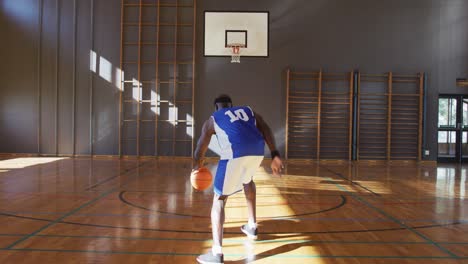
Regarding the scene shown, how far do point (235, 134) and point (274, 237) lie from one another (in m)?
1.22

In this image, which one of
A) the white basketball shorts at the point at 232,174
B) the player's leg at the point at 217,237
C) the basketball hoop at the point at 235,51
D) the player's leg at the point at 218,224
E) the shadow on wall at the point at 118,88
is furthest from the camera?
the shadow on wall at the point at 118,88

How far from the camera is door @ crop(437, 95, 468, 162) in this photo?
537 inches

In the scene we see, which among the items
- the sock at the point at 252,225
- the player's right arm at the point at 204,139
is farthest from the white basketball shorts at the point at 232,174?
the sock at the point at 252,225

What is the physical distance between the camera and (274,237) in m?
4.32

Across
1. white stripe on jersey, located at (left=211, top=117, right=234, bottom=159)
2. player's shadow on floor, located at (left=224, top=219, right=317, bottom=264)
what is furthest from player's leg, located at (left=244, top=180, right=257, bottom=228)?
white stripe on jersey, located at (left=211, top=117, right=234, bottom=159)

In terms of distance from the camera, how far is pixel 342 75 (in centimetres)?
1321

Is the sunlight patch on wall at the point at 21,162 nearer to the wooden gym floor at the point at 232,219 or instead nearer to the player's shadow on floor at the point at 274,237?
the wooden gym floor at the point at 232,219

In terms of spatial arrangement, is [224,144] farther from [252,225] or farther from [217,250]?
[252,225]

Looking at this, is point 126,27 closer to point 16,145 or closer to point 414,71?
point 16,145

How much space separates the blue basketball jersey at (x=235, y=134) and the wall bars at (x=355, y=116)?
9.34m

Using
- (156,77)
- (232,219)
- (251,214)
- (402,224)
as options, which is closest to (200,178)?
(251,214)

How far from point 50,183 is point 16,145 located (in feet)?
21.6

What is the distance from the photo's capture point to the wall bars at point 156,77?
13.1 meters

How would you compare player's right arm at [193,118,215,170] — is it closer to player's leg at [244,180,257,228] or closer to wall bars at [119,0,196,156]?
player's leg at [244,180,257,228]
